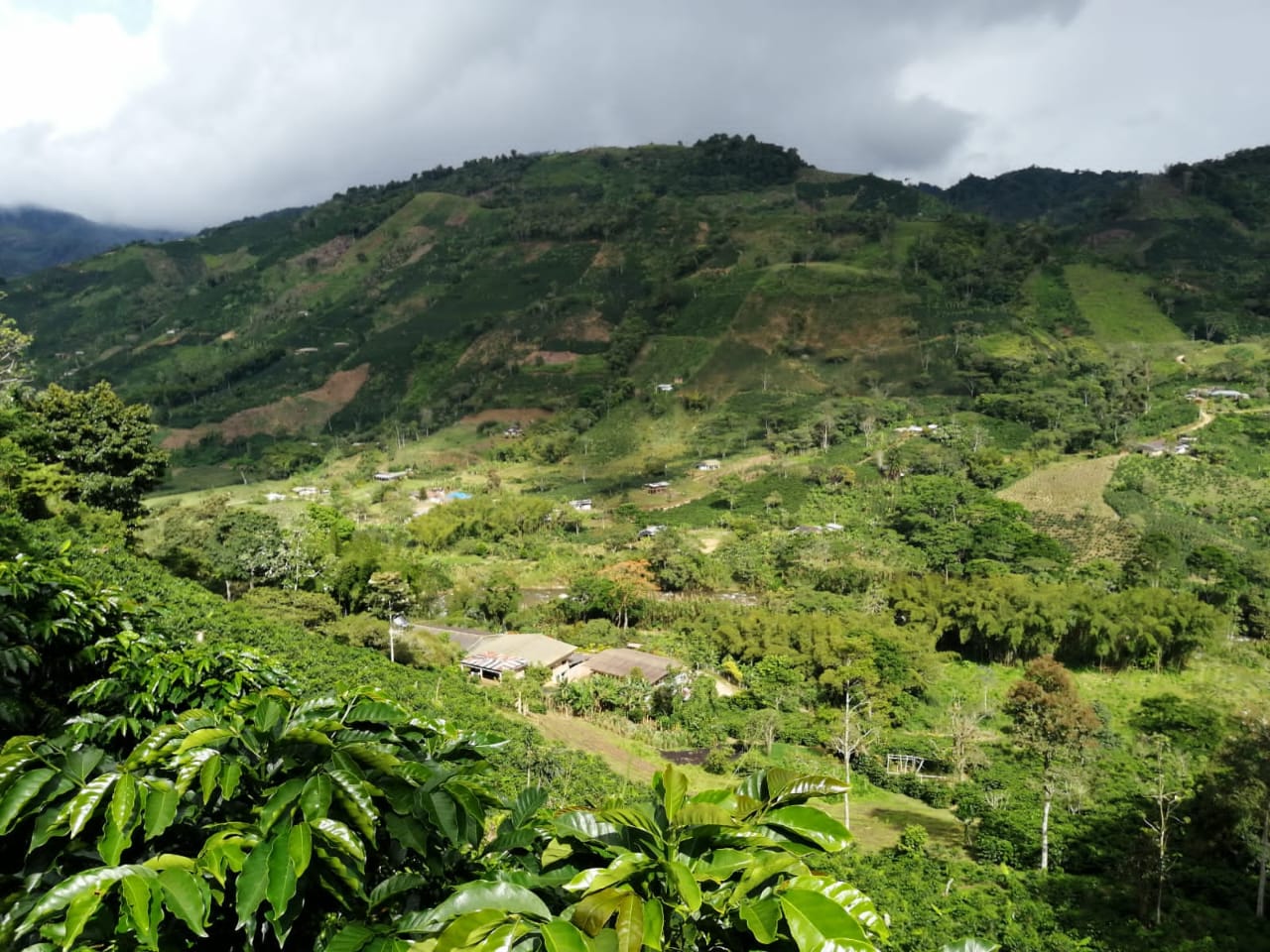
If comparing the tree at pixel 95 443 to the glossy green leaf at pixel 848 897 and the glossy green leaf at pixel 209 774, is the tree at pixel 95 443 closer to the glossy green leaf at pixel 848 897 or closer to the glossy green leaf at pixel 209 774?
the glossy green leaf at pixel 209 774

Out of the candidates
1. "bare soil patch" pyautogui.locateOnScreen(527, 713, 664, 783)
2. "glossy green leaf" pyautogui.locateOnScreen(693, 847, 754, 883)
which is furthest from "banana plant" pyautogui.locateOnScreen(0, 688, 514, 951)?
"bare soil patch" pyautogui.locateOnScreen(527, 713, 664, 783)

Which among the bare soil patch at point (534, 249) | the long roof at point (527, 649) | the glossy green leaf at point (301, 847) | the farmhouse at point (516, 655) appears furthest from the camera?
the bare soil patch at point (534, 249)

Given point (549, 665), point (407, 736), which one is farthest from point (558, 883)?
point (549, 665)

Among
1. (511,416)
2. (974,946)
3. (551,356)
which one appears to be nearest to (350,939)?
(974,946)

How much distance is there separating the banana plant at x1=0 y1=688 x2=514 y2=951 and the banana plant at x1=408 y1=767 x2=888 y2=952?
31cm

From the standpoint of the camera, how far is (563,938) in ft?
4.31

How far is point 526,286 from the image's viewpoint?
3396 inches

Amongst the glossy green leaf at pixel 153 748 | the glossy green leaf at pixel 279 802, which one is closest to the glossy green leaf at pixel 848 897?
the glossy green leaf at pixel 279 802

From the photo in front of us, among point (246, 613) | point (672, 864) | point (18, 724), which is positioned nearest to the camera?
point (672, 864)

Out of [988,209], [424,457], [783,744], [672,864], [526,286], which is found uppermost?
[988,209]

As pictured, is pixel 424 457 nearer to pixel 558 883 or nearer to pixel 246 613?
pixel 246 613

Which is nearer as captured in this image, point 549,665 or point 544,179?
point 549,665

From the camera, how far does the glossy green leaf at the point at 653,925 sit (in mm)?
1411

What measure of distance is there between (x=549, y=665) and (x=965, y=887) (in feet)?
46.0
